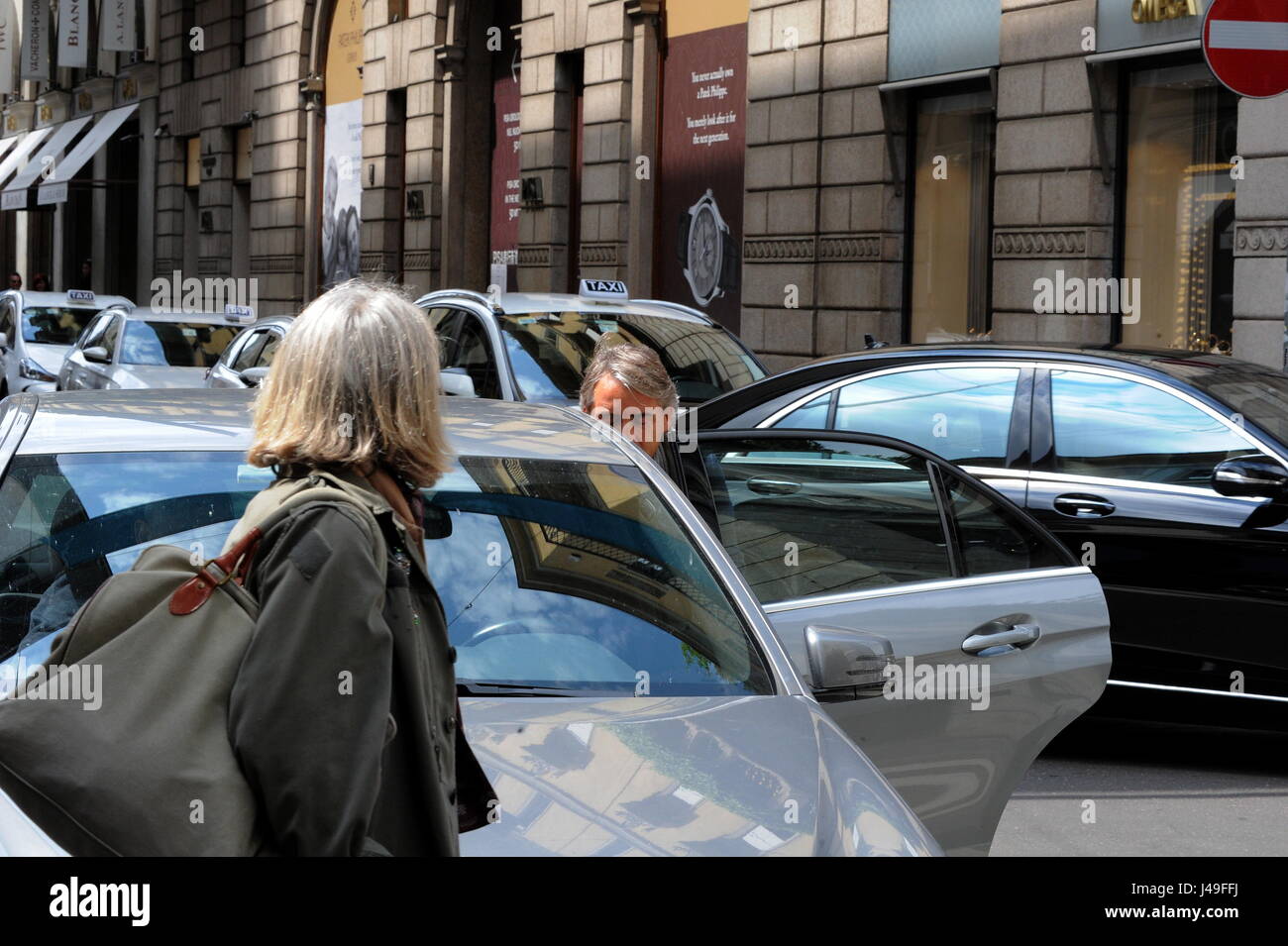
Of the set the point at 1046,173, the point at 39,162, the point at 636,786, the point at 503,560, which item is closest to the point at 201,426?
the point at 503,560

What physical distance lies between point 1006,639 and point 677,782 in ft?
6.10

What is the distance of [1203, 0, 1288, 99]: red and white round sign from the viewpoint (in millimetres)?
8672

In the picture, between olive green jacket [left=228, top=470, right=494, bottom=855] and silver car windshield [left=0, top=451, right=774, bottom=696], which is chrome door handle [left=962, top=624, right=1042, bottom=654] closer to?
silver car windshield [left=0, top=451, right=774, bottom=696]

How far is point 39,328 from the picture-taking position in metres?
20.5

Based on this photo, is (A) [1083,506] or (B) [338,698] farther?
(A) [1083,506]

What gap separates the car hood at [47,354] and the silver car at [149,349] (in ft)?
5.91

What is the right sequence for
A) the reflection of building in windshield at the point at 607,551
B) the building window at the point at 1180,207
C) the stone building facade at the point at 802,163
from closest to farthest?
the reflection of building in windshield at the point at 607,551, the building window at the point at 1180,207, the stone building facade at the point at 802,163

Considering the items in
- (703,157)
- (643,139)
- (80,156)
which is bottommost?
(703,157)

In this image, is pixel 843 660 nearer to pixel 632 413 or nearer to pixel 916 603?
pixel 916 603

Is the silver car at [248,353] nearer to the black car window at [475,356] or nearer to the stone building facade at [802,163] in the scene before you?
the stone building facade at [802,163]

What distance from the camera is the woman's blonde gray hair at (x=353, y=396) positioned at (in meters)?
2.33

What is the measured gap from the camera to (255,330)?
15484 millimetres

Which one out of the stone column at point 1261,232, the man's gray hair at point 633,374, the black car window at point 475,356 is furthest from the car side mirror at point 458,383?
the stone column at point 1261,232
